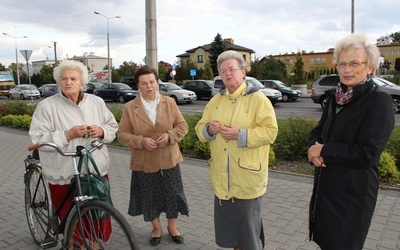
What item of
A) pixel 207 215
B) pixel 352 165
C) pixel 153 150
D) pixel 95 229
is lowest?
pixel 207 215

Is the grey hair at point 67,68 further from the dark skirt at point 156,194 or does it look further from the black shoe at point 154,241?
the black shoe at point 154,241

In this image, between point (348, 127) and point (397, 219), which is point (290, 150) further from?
point (348, 127)

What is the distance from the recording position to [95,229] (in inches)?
116

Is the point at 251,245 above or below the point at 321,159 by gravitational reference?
below

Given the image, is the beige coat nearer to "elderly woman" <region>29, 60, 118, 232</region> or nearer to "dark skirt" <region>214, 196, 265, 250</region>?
"elderly woman" <region>29, 60, 118, 232</region>

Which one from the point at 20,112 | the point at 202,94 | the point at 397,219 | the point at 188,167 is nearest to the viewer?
the point at 397,219

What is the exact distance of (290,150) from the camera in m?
7.23

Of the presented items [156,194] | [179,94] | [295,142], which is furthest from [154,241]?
[179,94]

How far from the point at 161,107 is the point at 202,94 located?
79.0ft

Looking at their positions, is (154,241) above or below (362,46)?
below

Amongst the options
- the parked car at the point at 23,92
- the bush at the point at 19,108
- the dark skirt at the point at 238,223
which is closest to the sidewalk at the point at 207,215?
the dark skirt at the point at 238,223

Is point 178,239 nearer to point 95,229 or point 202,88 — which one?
point 95,229

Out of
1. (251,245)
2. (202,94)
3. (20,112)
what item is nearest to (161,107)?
(251,245)

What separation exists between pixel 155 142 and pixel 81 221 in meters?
1.00
